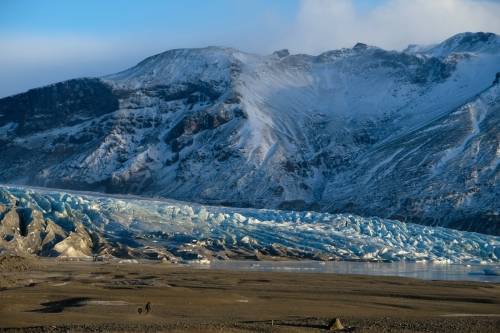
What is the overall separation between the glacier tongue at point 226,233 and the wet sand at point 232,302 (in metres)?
30.6

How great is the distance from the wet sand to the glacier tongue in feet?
100

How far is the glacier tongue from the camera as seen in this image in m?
106

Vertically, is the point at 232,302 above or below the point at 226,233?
above

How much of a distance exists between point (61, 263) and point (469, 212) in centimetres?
10029

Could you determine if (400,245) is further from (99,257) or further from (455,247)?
(99,257)

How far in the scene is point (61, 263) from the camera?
84.8 meters

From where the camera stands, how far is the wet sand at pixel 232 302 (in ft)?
139

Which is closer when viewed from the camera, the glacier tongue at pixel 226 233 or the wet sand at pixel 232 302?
the wet sand at pixel 232 302

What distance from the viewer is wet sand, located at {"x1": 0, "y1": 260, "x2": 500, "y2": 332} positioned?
42312mm

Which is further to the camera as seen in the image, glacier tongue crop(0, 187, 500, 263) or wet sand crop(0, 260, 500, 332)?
glacier tongue crop(0, 187, 500, 263)

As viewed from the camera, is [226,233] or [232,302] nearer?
[232,302]

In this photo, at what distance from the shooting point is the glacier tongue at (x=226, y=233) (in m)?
106

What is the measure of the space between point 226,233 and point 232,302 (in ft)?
207

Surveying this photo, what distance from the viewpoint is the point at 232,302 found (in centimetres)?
5200
